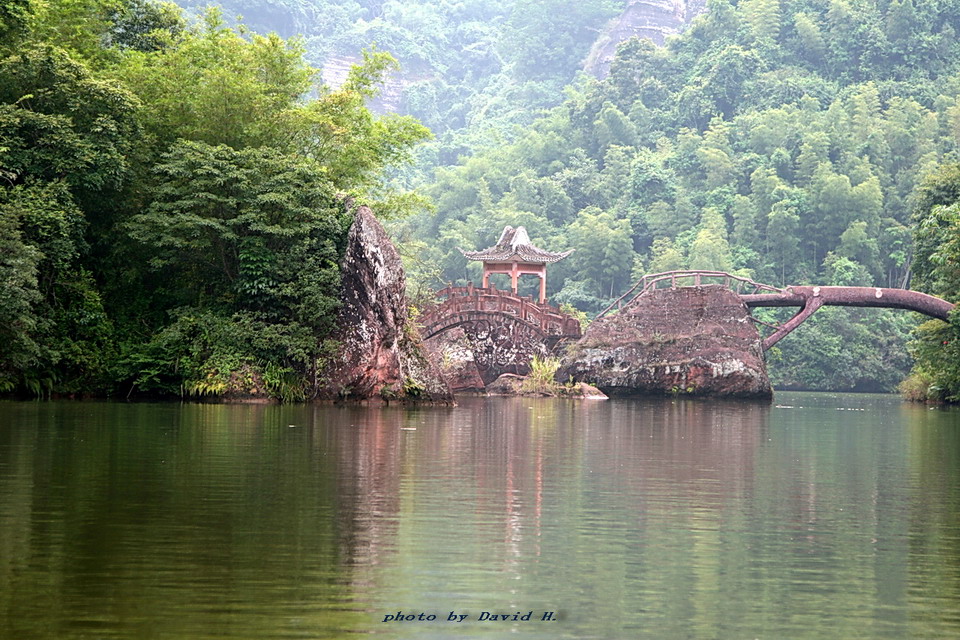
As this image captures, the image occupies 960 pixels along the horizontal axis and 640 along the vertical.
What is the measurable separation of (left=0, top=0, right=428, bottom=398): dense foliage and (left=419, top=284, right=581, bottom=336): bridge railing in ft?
34.8

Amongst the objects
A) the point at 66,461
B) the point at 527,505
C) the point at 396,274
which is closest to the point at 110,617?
the point at 527,505

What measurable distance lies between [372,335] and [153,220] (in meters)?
4.92

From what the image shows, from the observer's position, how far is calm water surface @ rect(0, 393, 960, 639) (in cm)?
618

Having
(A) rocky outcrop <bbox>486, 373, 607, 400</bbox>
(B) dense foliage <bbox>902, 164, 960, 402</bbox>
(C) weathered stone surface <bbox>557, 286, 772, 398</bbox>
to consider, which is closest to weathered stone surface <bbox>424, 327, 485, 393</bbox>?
(A) rocky outcrop <bbox>486, 373, 607, 400</bbox>

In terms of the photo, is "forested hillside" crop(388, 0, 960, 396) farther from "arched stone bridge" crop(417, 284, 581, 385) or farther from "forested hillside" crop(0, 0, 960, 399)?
"arched stone bridge" crop(417, 284, 581, 385)

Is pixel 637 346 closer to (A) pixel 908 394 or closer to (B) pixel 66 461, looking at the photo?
(A) pixel 908 394

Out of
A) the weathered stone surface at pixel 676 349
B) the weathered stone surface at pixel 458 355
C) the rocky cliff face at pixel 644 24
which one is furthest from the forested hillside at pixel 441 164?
the weathered stone surface at pixel 676 349

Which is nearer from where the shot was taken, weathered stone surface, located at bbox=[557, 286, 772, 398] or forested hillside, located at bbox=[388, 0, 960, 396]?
weathered stone surface, located at bbox=[557, 286, 772, 398]

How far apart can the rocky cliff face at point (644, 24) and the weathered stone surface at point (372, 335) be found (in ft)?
268

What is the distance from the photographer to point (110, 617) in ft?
19.6

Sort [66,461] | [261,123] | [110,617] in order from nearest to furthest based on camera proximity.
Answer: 1. [110,617]
2. [66,461]
3. [261,123]

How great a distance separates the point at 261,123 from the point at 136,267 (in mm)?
4443

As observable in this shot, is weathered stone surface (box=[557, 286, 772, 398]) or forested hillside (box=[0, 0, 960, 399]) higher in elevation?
forested hillside (box=[0, 0, 960, 399])

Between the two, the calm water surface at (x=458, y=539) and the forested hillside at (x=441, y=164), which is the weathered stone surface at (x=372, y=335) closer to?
the forested hillside at (x=441, y=164)
